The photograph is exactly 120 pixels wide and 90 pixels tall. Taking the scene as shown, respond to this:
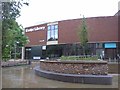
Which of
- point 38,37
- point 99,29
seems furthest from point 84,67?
point 38,37

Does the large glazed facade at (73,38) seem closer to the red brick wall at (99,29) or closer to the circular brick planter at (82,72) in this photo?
the red brick wall at (99,29)

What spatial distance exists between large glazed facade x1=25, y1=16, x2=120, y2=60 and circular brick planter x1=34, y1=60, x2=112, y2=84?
33.2 m

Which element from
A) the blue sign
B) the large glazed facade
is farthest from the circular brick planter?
the blue sign

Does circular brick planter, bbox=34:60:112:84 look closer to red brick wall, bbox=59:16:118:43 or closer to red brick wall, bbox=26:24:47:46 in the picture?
red brick wall, bbox=59:16:118:43

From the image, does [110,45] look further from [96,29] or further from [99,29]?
[96,29]

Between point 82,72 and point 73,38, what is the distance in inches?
1530

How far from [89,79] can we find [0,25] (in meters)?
6.44

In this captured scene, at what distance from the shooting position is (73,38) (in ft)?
173

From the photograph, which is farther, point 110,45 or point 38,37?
point 38,37

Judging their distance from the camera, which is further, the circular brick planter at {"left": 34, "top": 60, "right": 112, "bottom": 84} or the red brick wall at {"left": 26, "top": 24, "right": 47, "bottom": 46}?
the red brick wall at {"left": 26, "top": 24, "right": 47, "bottom": 46}

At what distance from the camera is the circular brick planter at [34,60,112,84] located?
13.0m

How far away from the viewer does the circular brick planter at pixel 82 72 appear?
13031 millimetres

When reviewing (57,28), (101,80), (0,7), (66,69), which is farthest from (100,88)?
(57,28)

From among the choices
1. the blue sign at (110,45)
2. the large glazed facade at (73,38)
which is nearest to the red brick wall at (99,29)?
the large glazed facade at (73,38)
